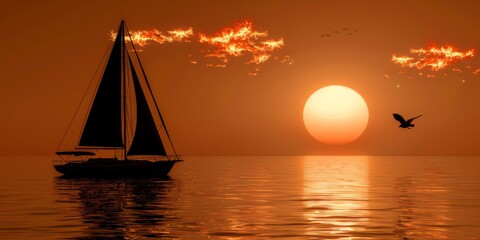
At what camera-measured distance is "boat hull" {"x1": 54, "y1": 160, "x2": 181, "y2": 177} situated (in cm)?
8725

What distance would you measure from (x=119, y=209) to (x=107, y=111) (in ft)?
130

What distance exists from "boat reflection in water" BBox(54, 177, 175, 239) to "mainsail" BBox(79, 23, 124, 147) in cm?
924

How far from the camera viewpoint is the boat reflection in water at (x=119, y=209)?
37.5 metres

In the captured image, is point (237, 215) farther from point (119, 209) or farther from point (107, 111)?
point (107, 111)

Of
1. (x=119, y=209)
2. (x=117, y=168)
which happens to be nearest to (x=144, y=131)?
(x=117, y=168)

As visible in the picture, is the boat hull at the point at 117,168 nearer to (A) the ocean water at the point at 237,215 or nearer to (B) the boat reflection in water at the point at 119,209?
(B) the boat reflection in water at the point at 119,209

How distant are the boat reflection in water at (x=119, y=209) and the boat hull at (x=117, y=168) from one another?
682 centimetres

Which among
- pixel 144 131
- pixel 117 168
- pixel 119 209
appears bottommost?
pixel 119 209

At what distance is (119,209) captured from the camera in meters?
50.2

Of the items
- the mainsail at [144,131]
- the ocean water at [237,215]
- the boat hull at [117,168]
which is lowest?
the ocean water at [237,215]

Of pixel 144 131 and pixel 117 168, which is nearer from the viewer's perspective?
pixel 144 131

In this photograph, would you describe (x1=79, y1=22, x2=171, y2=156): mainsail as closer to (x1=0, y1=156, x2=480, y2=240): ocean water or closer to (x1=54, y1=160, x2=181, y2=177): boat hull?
(x1=54, y1=160, x2=181, y2=177): boat hull

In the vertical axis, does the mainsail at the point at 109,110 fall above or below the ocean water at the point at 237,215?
above

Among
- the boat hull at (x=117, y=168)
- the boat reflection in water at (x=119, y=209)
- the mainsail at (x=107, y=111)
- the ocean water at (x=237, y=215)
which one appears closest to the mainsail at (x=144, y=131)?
the boat hull at (x=117, y=168)
